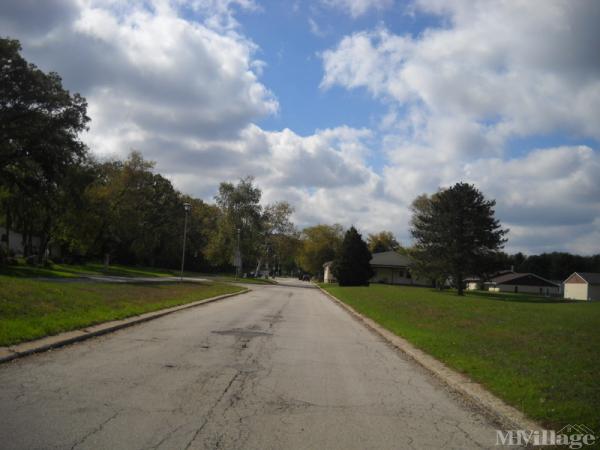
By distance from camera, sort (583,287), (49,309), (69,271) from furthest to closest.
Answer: (583,287)
(69,271)
(49,309)

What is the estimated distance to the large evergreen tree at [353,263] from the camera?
63094 millimetres

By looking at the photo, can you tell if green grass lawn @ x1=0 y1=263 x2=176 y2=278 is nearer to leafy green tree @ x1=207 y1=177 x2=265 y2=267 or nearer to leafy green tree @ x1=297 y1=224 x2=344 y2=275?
leafy green tree @ x1=207 y1=177 x2=265 y2=267

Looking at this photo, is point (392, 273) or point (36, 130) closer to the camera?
point (36, 130)

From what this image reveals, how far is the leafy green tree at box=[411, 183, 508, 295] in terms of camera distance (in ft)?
178

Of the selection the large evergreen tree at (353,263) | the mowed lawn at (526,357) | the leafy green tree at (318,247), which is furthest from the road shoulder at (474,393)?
the leafy green tree at (318,247)

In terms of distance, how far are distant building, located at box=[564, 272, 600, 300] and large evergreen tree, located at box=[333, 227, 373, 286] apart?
42971mm

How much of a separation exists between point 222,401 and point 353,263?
56583 millimetres

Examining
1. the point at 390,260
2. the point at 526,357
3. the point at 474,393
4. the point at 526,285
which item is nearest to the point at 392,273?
the point at 390,260

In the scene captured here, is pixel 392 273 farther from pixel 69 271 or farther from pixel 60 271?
pixel 60 271

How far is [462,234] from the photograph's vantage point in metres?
54.5

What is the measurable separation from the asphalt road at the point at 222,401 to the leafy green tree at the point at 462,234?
145ft

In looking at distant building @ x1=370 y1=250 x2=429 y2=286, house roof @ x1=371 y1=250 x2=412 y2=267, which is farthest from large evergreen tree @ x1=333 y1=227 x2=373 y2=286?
distant building @ x1=370 y1=250 x2=429 y2=286

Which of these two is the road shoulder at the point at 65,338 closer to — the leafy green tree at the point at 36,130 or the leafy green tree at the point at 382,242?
the leafy green tree at the point at 36,130

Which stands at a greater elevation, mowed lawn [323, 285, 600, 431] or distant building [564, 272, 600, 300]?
distant building [564, 272, 600, 300]
